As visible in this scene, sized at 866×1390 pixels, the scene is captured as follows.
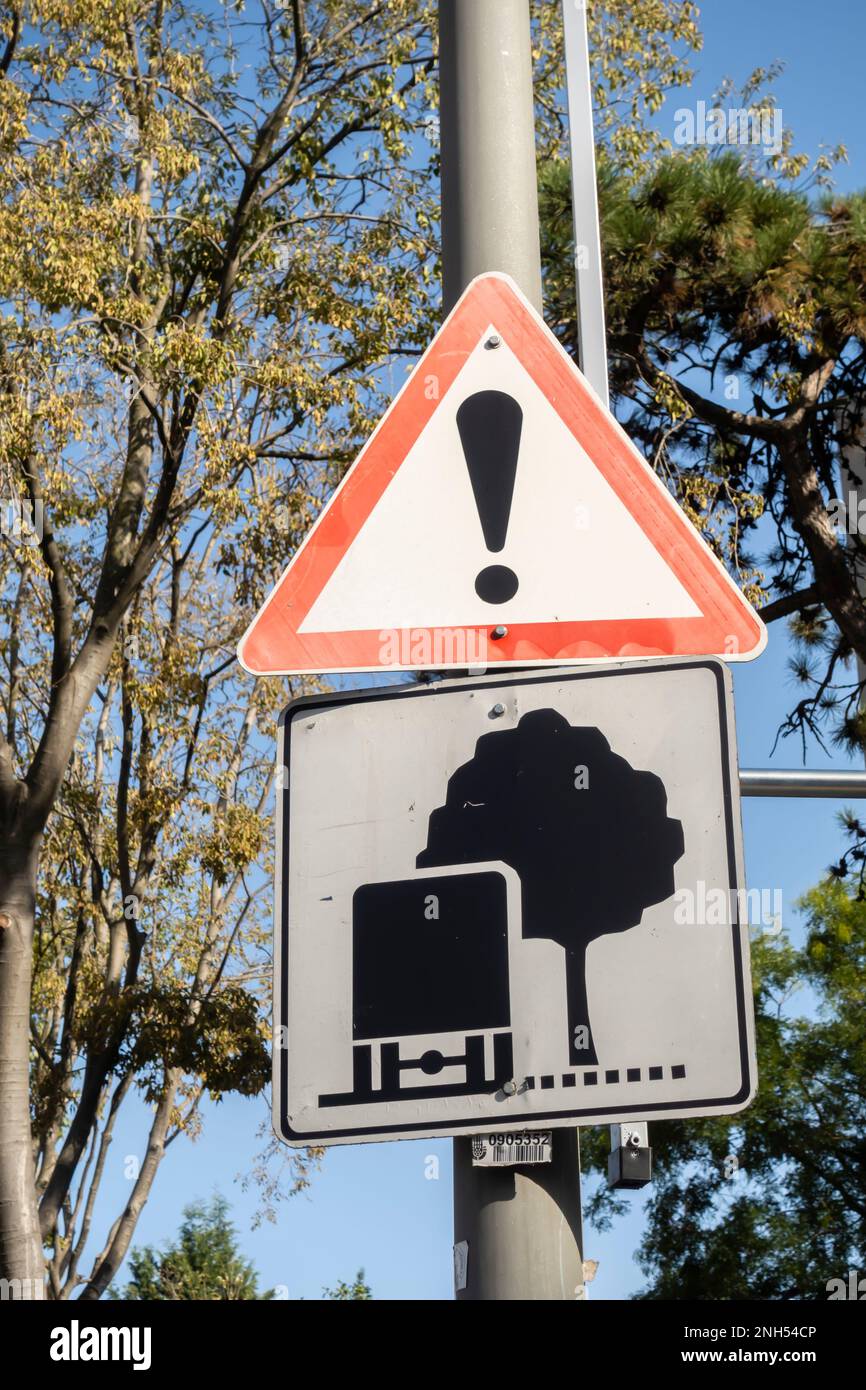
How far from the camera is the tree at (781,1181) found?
2258cm

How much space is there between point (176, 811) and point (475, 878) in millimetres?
12707

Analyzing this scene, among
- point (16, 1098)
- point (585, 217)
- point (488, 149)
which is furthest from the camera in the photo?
point (16, 1098)

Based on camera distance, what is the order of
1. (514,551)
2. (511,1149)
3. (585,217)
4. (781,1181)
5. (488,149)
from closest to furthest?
(511,1149), (514,551), (488,149), (585,217), (781,1181)

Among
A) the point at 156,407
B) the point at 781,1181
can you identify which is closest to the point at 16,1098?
the point at 156,407

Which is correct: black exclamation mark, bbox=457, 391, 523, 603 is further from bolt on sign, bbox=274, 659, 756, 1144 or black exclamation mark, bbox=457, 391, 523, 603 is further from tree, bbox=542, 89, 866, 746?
tree, bbox=542, 89, 866, 746

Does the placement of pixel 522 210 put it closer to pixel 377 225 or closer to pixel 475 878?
pixel 475 878

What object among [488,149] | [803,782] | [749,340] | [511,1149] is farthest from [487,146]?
[749,340]

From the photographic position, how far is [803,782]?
16.4ft

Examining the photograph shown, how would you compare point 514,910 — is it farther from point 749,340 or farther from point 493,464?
point 749,340

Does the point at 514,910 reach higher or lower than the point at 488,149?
lower

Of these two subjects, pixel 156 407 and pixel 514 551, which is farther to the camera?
pixel 156 407

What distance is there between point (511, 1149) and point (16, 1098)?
29.5 feet

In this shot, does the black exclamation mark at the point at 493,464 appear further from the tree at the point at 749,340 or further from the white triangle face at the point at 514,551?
the tree at the point at 749,340
